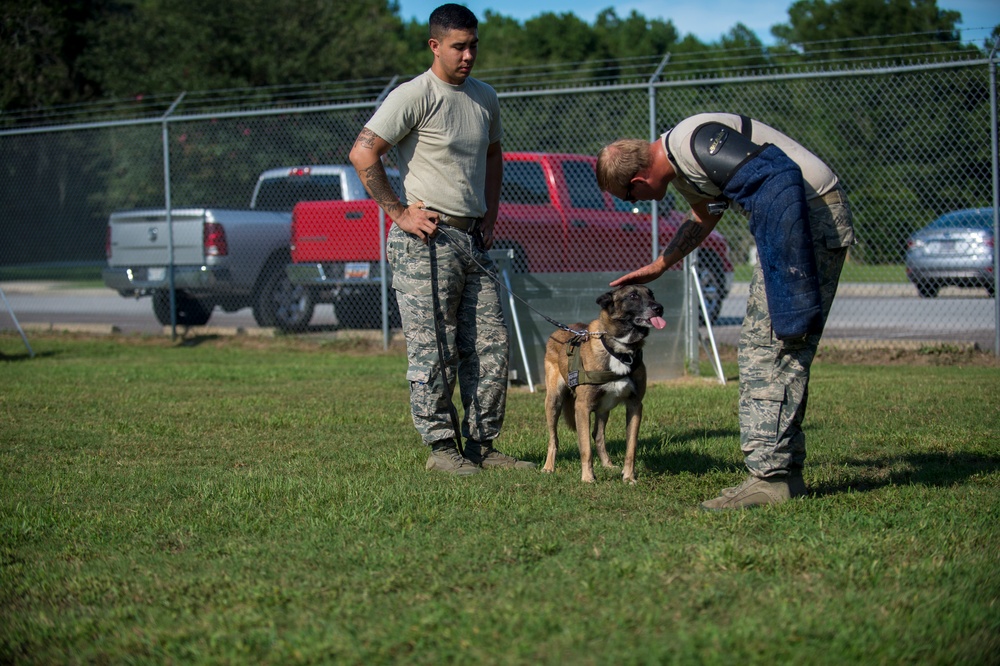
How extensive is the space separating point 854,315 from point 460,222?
8.24 m

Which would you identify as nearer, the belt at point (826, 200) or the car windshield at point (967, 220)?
the belt at point (826, 200)

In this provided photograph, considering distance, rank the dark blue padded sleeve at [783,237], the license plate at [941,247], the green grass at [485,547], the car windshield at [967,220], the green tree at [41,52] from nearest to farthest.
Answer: the green grass at [485,547]
the dark blue padded sleeve at [783,237]
the car windshield at [967,220]
the license plate at [941,247]
the green tree at [41,52]

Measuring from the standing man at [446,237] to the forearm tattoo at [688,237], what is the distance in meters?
1.06

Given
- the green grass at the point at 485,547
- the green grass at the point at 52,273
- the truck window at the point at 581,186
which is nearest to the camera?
the green grass at the point at 485,547

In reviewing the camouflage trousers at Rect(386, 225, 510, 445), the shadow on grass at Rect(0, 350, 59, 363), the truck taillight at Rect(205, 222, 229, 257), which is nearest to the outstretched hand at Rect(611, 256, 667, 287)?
the camouflage trousers at Rect(386, 225, 510, 445)

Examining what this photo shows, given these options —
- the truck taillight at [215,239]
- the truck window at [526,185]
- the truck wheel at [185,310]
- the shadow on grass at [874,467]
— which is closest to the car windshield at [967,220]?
the truck window at [526,185]

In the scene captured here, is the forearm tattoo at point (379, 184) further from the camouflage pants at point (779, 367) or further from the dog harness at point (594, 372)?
the camouflage pants at point (779, 367)

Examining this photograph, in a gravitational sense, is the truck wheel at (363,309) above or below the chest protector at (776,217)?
below

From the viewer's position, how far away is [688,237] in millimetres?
4504

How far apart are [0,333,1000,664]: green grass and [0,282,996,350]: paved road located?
3131 mm

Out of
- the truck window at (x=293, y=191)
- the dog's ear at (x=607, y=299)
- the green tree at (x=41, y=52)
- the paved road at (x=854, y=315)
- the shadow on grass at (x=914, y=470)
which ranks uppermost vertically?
the green tree at (x=41, y=52)

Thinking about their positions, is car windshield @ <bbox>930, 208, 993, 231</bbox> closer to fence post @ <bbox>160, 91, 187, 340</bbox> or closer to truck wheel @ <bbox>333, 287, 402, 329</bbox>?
truck wheel @ <bbox>333, 287, 402, 329</bbox>

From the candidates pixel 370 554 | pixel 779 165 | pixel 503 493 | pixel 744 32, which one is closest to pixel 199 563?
pixel 370 554

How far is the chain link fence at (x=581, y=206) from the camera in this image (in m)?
8.70
